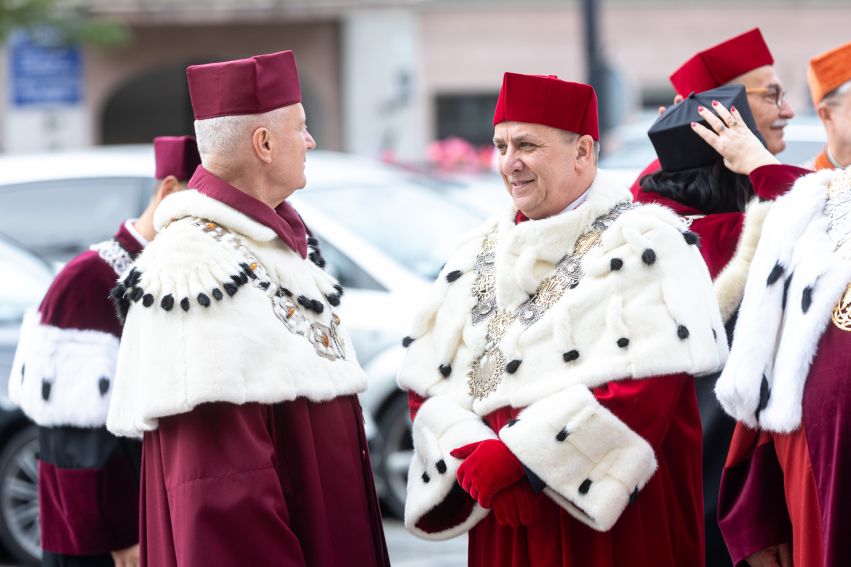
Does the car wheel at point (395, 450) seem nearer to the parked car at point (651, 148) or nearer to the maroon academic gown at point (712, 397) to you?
the parked car at point (651, 148)

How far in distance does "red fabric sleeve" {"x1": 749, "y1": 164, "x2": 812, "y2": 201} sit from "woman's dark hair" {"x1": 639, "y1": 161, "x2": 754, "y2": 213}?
394 mm

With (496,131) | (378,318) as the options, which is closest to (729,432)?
(496,131)

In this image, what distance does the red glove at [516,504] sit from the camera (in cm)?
326

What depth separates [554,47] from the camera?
914 inches

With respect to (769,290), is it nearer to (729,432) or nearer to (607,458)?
(607,458)

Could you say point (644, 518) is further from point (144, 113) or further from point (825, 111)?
point (144, 113)

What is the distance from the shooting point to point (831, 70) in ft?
12.7

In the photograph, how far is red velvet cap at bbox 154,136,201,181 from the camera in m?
4.22

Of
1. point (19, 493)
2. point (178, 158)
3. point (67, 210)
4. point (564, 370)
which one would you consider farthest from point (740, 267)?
point (67, 210)

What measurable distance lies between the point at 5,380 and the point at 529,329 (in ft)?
14.0

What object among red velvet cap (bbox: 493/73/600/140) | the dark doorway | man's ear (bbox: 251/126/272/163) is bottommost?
the dark doorway

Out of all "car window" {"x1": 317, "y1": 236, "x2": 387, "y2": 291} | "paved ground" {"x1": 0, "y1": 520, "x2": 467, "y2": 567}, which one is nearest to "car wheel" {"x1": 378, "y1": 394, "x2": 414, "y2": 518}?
"paved ground" {"x1": 0, "y1": 520, "x2": 467, "y2": 567}

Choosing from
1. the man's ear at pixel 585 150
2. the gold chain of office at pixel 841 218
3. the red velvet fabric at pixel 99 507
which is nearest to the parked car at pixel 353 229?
the red velvet fabric at pixel 99 507

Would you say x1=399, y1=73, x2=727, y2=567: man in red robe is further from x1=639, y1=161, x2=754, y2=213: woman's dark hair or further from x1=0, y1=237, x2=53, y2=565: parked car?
x1=0, y1=237, x2=53, y2=565: parked car
